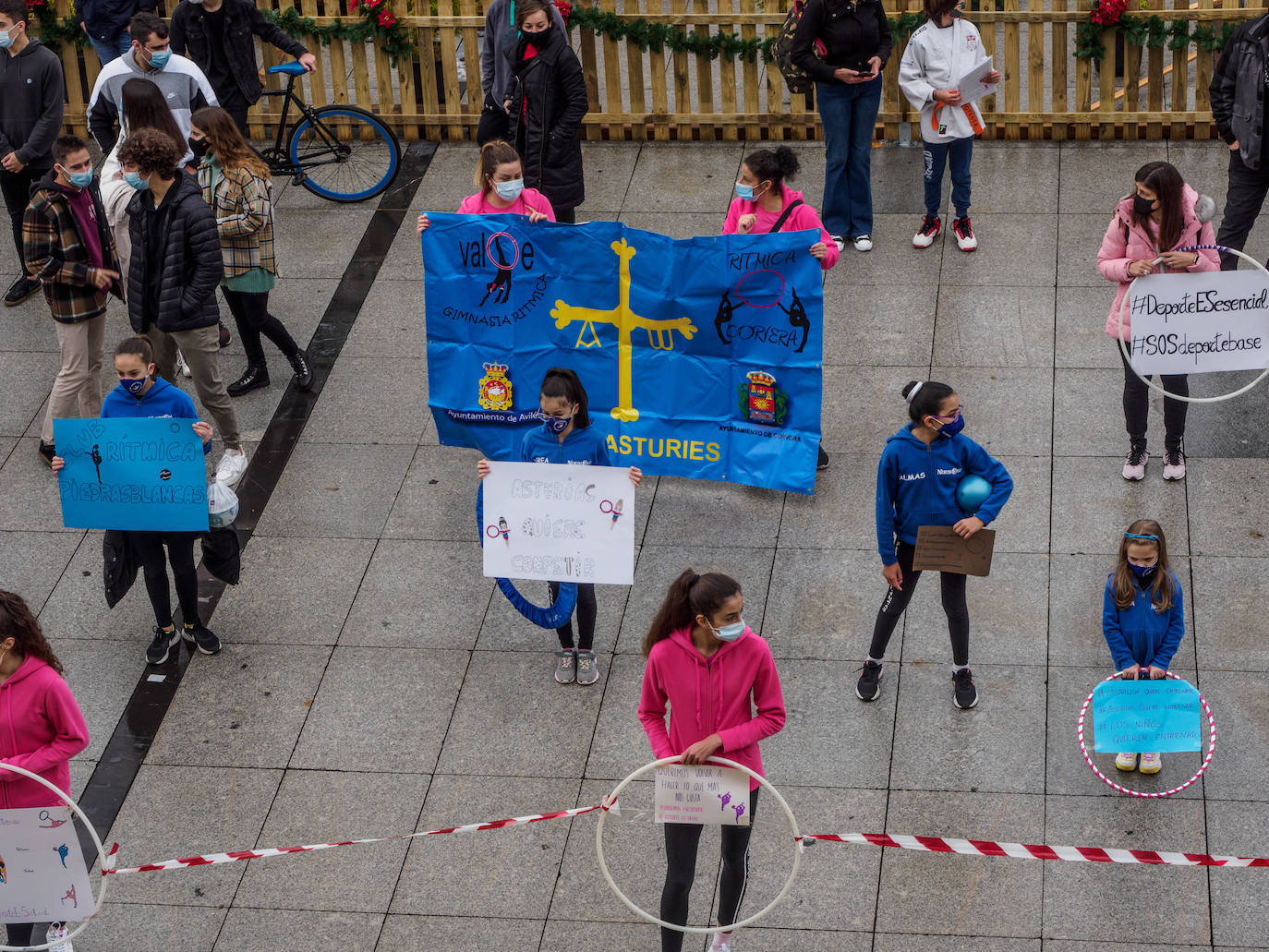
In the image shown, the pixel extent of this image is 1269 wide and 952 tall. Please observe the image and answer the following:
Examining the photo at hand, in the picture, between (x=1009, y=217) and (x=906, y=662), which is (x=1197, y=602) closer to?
(x=906, y=662)

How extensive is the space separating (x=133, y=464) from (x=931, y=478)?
148 inches

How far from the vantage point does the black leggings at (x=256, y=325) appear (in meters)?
10.1

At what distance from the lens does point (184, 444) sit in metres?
7.91

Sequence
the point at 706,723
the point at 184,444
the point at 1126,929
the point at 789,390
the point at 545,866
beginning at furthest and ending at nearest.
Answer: the point at 789,390, the point at 184,444, the point at 545,866, the point at 1126,929, the point at 706,723

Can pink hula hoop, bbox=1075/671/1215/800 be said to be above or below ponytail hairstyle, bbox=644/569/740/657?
below

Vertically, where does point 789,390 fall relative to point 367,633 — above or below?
above

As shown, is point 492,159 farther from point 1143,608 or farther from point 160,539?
point 1143,608

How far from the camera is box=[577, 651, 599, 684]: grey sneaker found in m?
8.12

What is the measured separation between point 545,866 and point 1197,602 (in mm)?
3550

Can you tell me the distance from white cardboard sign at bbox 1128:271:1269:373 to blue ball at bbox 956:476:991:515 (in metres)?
1.84

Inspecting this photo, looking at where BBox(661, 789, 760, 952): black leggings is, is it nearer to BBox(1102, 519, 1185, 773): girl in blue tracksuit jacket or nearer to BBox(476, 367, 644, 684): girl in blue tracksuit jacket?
BBox(476, 367, 644, 684): girl in blue tracksuit jacket

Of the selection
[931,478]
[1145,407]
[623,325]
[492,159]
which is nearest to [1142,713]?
[931,478]

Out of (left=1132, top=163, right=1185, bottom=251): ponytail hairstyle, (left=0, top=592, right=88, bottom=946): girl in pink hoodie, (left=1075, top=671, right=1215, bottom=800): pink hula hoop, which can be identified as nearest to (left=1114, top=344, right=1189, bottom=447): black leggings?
(left=1132, top=163, right=1185, bottom=251): ponytail hairstyle

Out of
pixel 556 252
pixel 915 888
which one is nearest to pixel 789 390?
pixel 556 252
